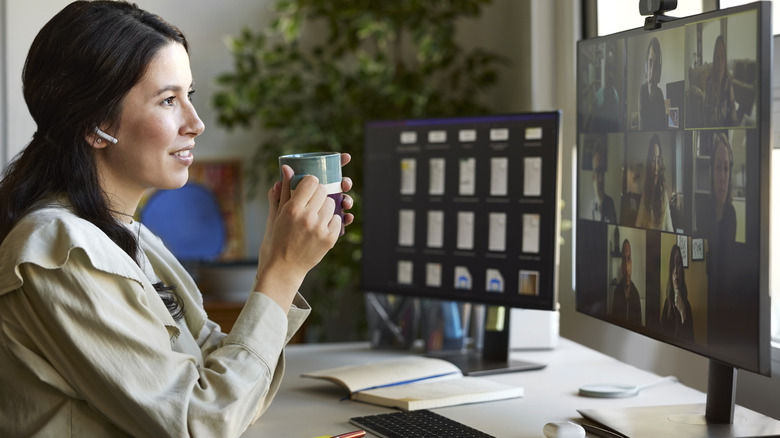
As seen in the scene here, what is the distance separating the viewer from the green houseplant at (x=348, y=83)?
294cm

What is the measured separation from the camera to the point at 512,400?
5.07 ft

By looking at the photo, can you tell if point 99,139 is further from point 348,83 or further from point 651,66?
point 348,83

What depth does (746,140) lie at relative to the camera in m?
1.07

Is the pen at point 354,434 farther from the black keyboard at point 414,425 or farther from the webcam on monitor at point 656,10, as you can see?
the webcam on monitor at point 656,10

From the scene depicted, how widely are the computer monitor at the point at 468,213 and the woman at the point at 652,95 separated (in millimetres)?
437

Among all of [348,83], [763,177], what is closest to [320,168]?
[763,177]

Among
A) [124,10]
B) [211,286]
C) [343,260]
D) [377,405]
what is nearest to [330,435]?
[377,405]

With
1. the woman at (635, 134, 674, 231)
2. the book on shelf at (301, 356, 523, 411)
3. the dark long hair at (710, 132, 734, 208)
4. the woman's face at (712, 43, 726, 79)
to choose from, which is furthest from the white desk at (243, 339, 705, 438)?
the woman's face at (712, 43, 726, 79)

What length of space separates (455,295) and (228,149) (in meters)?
1.92

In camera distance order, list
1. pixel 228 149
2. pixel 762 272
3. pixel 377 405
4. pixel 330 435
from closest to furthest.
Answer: pixel 762 272, pixel 330 435, pixel 377 405, pixel 228 149

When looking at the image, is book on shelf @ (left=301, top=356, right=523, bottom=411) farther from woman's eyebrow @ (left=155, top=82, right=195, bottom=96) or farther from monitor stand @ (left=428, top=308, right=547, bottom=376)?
woman's eyebrow @ (left=155, top=82, right=195, bottom=96)

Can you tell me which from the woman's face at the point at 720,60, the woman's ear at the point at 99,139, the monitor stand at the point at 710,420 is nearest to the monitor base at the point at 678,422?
the monitor stand at the point at 710,420

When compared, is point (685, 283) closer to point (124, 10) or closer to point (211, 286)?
point (124, 10)

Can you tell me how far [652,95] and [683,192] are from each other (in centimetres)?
16
